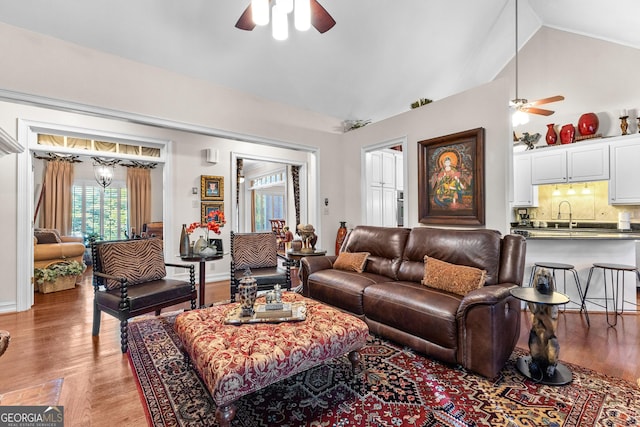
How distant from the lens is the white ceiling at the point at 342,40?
9.98ft

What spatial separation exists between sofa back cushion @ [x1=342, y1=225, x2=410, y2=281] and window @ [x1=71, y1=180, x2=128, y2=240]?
7.11 metres

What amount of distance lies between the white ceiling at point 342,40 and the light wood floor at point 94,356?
9.88 feet

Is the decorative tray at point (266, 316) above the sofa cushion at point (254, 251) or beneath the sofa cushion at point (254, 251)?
beneath

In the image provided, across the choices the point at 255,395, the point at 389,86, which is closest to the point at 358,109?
the point at 389,86

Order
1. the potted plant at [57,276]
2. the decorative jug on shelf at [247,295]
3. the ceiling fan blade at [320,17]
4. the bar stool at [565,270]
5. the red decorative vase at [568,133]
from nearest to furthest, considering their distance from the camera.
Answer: the decorative jug on shelf at [247,295], the ceiling fan blade at [320,17], the bar stool at [565,270], the potted plant at [57,276], the red decorative vase at [568,133]

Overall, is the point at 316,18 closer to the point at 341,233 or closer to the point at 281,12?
the point at 281,12

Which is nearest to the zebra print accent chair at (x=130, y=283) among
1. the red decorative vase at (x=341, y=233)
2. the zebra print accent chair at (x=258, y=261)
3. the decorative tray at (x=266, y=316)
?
the zebra print accent chair at (x=258, y=261)

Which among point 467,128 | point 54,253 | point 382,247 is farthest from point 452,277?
point 54,253

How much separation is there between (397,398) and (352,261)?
178 cm

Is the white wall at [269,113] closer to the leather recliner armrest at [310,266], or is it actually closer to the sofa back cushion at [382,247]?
the sofa back cushion at [382,247]

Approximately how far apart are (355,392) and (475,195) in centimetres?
291

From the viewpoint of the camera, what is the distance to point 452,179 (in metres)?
3.94

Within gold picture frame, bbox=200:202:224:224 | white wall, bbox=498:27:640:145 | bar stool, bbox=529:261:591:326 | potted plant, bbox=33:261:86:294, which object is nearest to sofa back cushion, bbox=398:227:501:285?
bar stool, bbox=529:261:591:326

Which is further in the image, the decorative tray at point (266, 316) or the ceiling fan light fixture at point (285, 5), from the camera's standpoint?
the ceiling fan light fixture at point (285, 5)
